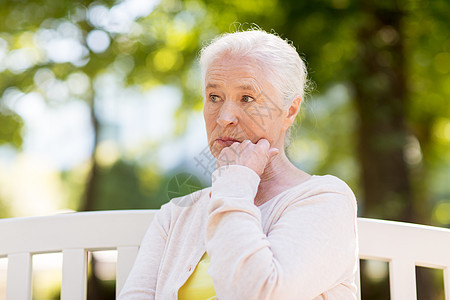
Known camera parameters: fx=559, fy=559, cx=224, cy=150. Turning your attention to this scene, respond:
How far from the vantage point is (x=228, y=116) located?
183cm

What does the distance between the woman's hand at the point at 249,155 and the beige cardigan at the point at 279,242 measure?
0.05 metres

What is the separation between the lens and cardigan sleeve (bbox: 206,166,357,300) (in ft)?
4.65

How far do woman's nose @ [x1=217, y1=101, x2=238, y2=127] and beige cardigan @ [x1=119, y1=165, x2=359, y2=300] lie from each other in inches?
8.2

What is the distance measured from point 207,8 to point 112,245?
18.1 feet

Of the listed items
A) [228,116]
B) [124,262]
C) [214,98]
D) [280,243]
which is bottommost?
[280,243]

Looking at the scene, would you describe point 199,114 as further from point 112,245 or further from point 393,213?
point 112,245

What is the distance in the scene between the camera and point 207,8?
7215 millimetres

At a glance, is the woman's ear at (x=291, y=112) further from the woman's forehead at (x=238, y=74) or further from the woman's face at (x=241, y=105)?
the woman's forehead at (x=238, y=74)

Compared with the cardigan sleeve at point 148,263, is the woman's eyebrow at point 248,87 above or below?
above

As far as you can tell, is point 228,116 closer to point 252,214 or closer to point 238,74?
point 238,74

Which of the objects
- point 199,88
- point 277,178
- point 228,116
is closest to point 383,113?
point 199,88

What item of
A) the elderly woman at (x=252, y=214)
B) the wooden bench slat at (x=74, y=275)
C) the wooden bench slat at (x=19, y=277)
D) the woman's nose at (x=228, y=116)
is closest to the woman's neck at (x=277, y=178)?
the elderly woman at (x=252, y=214)

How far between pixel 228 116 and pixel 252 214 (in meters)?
0.43

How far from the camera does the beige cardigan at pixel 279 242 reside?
4.66 feet
